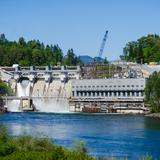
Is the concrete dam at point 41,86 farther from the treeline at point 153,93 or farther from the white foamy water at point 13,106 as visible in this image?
the treeline at point 153,93

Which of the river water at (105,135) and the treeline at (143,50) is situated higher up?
the treeline at (143,50)

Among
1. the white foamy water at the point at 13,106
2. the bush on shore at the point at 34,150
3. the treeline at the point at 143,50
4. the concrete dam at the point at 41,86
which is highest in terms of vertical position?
the treeline at the point at 143,50

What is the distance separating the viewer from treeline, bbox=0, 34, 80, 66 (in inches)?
4496

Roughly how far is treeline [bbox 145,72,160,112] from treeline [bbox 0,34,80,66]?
121 ft

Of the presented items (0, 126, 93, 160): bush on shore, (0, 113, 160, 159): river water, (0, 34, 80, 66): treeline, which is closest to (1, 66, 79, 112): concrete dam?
(0, 34, 80, 66): treeline

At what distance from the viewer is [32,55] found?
11581 cm

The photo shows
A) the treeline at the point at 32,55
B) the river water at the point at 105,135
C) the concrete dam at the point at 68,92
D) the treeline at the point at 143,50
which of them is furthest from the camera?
the treeline at the point at 32,55

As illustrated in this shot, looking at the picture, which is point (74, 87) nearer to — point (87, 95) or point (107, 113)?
point (87, 95)

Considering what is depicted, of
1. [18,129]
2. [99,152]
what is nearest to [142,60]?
[18,129]

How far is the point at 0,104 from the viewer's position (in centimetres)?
8912

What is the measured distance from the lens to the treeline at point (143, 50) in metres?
107

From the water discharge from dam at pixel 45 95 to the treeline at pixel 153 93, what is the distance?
13.8m

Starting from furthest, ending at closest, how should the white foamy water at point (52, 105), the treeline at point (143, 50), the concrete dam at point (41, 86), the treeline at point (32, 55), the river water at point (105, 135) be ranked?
the treeline at point (32, 55), the treeline at point (143, 50), the concrete dam at point (41, 86), the white foamy water at point (52, 105), the river water at point (105, 135)

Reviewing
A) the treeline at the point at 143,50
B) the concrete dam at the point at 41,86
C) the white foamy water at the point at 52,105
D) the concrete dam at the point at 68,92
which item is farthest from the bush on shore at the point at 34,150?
the treeline at the point at 143,50
